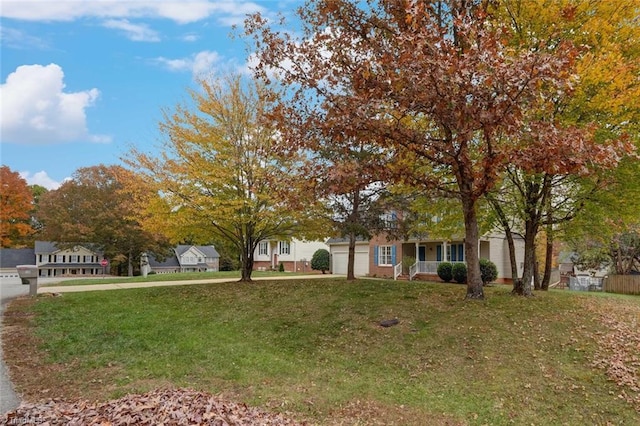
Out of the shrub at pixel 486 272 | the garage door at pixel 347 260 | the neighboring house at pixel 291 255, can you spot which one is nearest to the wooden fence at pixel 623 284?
the shrub at pixel 486 272

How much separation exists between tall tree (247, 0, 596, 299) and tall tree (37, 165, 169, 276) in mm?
28442

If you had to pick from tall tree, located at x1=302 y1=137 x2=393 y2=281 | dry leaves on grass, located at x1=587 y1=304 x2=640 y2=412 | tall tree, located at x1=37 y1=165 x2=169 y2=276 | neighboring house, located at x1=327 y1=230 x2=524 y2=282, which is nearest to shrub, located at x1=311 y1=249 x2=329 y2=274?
neighboring house, located at x1=327 y1=230 x2=524 y2=282

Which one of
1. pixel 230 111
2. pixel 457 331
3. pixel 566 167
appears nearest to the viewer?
pixel 566 167

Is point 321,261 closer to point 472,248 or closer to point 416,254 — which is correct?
→ point 416,254

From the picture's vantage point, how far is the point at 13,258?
4231cm

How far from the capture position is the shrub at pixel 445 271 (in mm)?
21875

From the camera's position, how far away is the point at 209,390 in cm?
604

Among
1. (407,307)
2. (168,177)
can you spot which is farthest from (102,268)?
(407,307)

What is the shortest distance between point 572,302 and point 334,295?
5.98m

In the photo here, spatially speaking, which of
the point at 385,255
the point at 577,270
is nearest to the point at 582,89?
the point at 385,255

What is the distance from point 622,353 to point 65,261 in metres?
53.0

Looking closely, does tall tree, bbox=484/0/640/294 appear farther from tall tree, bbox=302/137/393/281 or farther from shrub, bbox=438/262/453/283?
shrub, bbox=438/262/453/283

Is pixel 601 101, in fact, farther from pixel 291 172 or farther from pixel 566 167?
pixel 291 172

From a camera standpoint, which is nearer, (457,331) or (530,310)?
(457,331)
